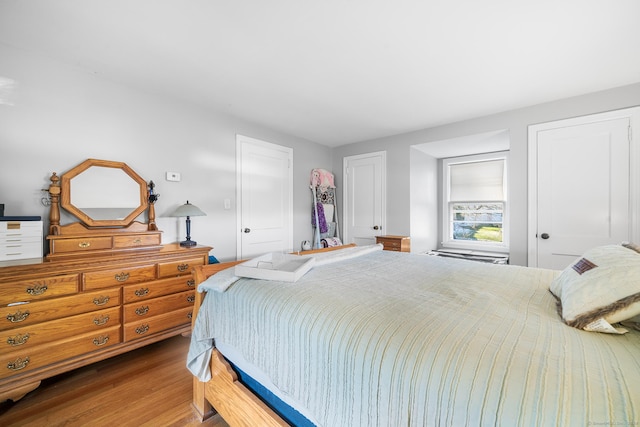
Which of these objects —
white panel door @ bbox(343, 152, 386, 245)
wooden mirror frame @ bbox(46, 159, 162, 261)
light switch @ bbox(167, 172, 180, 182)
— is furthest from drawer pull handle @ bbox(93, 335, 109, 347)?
white panel door @ bbox(343, 152, 386, 245)

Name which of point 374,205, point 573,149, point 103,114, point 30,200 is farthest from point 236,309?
point 573,149

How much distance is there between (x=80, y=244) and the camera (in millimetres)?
1957

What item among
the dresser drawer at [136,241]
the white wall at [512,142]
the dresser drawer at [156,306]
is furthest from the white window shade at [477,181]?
the dresser drawer at [136,241]

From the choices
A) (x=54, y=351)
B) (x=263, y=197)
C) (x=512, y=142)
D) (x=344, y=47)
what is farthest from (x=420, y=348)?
(x=512, y=142)

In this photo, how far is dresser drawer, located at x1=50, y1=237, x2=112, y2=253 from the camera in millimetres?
1864

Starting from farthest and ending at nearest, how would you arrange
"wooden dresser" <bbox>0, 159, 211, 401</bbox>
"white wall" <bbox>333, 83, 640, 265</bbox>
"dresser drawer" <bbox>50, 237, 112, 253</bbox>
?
"white wall" <bbox>333, 83, 640, 265</bbox> → "dresser drawer" <bbox>50, 237, 112, 253</bbox> → "wooden dresser" <bbox>0, 159, 211, 401</bbox>

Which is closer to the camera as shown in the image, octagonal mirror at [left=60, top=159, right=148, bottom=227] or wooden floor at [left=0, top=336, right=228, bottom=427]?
wooden floor at [left=0, top=336, right=228, bottom=427]

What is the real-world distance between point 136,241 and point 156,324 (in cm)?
73

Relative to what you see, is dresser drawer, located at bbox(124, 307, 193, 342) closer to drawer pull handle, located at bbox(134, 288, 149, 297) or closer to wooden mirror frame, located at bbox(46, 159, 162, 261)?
drawer pull handle, located at bbox(134, 288, 149, 297)

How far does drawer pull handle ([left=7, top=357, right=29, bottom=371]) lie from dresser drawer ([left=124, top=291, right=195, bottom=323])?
0.53 meters

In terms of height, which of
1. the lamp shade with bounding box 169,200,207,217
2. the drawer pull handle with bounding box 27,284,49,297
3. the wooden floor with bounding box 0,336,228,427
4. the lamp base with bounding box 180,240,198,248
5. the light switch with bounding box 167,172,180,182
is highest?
the light switch with bounding box 167,172,180,182

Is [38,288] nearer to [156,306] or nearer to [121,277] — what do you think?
[121,277]

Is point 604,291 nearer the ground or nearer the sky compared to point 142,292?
nearer the sky

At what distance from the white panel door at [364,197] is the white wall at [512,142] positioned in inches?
5.1
